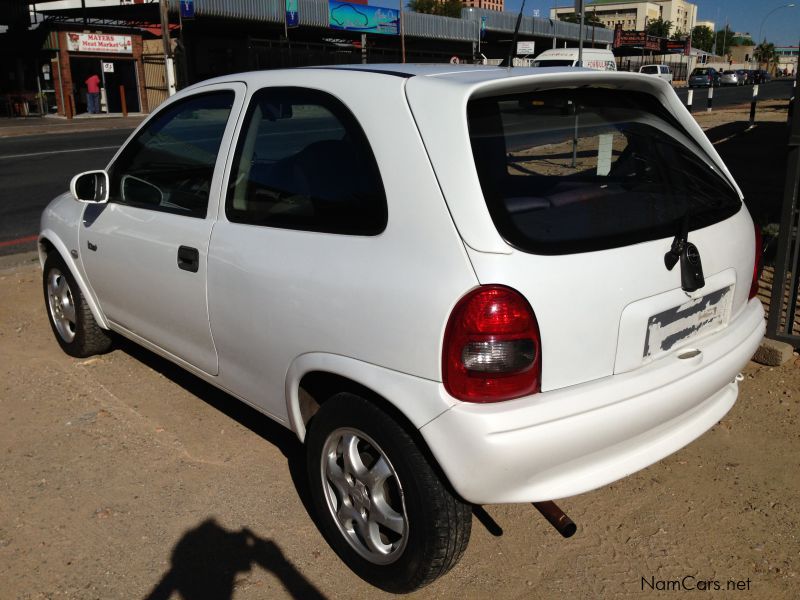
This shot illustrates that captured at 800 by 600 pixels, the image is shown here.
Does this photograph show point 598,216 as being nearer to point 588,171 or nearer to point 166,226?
point 588,171

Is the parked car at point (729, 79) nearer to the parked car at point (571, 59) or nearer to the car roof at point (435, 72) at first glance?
the parked car at point (571, 59)

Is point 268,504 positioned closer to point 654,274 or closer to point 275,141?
point 275,141

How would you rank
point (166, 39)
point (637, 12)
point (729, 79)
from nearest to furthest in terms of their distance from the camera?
1. point (166, 39)
2. point (729, 79)
3. point (637, 12)

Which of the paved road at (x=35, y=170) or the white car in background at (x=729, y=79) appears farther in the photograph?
the white car in background at (x=729, y=79)

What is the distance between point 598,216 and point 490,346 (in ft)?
2.05

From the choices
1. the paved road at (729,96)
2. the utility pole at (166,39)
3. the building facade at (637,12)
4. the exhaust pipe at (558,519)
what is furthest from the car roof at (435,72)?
the building facade at (637,12)

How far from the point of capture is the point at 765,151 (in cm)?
1584

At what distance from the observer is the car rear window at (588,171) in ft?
7.60

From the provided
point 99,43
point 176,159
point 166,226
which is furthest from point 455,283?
point 99,43

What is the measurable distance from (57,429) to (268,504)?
1.40 meters

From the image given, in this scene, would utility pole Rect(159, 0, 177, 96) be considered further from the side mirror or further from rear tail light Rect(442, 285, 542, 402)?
rear tail light Rect(442, 285, 542, 402)

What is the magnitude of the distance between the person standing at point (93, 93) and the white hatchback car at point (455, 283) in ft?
95.6

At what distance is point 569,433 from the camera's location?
2229mm

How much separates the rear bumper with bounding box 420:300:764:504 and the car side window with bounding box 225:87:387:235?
2.37ft
